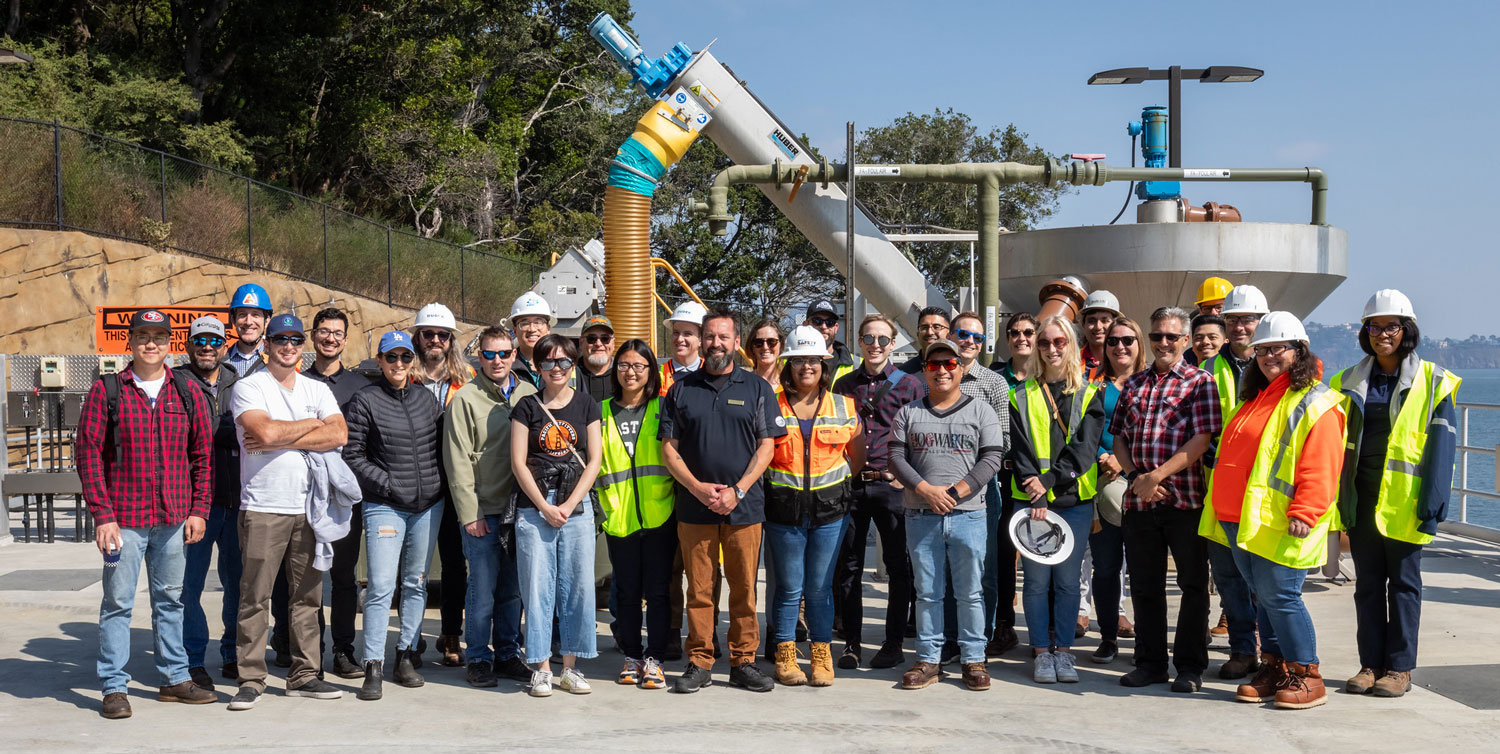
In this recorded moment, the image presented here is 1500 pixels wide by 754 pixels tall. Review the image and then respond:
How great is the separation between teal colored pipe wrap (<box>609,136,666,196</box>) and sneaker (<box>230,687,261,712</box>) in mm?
8151

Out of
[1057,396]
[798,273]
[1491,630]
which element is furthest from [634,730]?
[798,273]

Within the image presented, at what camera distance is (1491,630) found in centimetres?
731

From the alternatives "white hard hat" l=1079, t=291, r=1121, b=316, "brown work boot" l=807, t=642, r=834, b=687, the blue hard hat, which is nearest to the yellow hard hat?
"white hard hat" l=1079, t=291, r=1121, b=316

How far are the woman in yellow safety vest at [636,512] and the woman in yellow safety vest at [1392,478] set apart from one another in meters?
3.37

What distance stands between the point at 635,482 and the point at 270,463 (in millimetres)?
1759

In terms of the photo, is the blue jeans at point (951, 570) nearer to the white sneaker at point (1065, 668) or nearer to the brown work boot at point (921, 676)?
the brown work boot at point (921, 676)

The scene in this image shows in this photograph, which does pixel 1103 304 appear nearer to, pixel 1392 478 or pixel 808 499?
pixel 1392 478

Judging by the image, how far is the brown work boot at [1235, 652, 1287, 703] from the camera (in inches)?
230

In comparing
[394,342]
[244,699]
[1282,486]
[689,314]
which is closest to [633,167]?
[689,314]

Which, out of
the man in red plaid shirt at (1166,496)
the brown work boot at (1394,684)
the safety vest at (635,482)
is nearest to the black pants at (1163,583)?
the man in red plaid shirt at (1166,496)

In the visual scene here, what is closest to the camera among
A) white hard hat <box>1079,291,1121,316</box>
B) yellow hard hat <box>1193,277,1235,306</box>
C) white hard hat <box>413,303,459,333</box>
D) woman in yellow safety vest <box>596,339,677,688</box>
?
woman in yellow safety vest <box>596,339,677,688</box>

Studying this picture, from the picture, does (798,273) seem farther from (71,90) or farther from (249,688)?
(249,688)

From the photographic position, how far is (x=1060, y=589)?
6383 millimetres

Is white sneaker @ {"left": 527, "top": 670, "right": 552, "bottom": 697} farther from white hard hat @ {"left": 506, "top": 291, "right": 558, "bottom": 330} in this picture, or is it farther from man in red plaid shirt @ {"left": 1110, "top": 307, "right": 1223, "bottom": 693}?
man in red plaid shirt @ {"left": 1110, "top": 307, "right": 1223, "bottom": 693}
